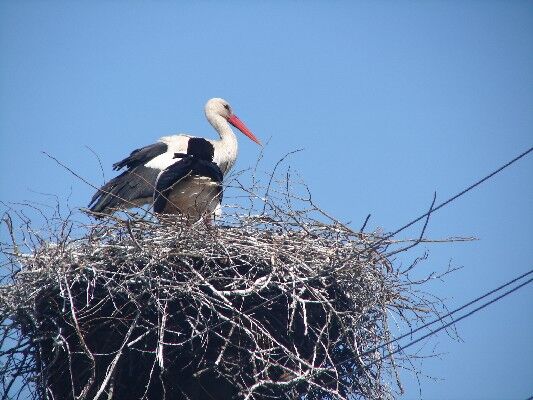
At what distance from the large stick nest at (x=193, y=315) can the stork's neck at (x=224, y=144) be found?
331 centimetres

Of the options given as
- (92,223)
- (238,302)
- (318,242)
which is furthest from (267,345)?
(92,223)

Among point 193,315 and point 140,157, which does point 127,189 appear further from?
point 193,315

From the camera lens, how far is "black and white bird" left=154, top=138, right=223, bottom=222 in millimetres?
8016

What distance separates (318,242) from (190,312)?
1018 mm

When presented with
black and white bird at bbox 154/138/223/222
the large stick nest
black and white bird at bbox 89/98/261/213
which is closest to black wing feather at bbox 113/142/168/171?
black and white bird at bbox 89/98/261/213

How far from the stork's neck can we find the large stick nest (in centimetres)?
331

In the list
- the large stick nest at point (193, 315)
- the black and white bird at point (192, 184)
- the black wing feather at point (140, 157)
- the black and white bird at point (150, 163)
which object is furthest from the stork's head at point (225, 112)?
the large stick nest at point (193, 315)

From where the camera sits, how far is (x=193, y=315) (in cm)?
659

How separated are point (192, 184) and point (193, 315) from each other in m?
1.79

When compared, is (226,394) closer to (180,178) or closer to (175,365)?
(175,365)

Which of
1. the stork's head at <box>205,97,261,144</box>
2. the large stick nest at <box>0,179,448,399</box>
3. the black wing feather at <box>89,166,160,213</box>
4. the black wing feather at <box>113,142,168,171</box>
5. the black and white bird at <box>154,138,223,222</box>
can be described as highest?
the stork's head at <box>205,97,261,144</box>

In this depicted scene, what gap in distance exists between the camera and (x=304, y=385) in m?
6.54

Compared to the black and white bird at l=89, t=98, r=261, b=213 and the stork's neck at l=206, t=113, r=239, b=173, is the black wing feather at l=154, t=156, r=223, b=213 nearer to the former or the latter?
the black and white bird at l=89, t=98, r=261, b=213

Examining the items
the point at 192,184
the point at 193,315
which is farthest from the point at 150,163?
the point at 193,315
